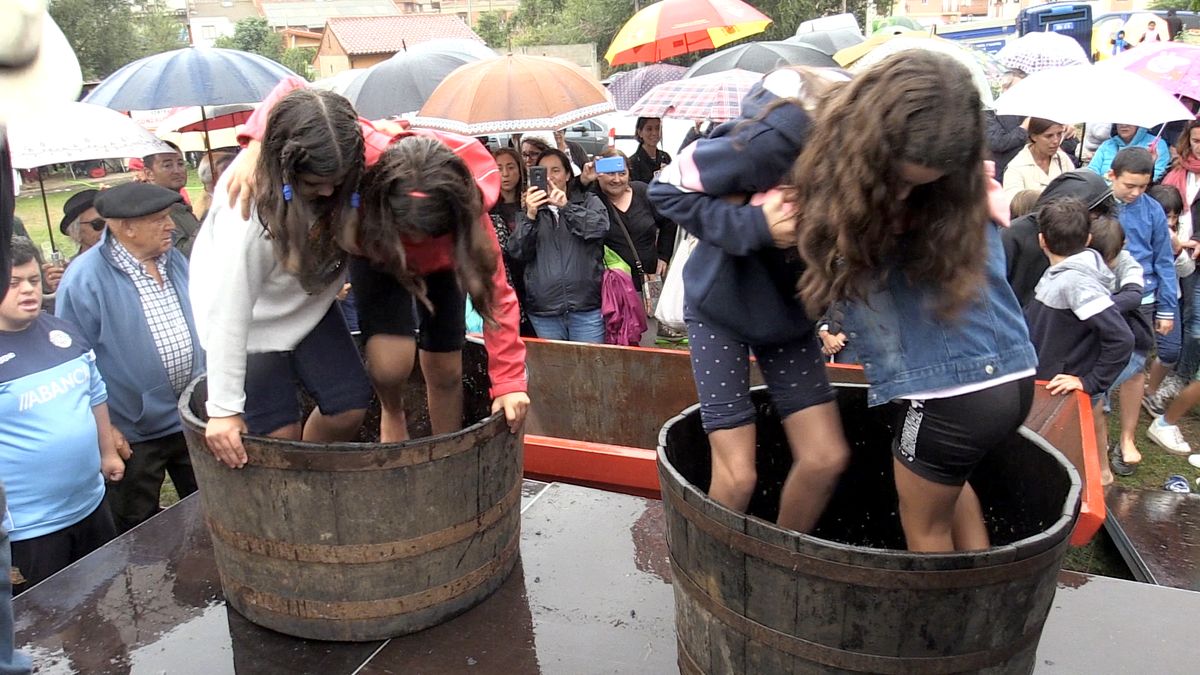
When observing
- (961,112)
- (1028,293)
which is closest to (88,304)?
(961,112)

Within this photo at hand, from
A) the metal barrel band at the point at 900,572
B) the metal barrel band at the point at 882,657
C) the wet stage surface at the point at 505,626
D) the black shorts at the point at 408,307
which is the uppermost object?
the black shorts at the point at 408,307

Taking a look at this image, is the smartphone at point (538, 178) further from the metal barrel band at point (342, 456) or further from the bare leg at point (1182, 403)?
the bare leg at point (1182, 403)

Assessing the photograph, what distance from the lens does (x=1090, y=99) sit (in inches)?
229

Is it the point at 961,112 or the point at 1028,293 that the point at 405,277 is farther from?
the point at 1028,293

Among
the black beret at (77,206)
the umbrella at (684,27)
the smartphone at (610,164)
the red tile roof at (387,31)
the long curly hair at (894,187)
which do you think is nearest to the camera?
the long curly hair at (894,187)

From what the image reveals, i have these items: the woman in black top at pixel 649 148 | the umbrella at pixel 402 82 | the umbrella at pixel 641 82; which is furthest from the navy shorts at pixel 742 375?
the umbrella at pixel 641 82

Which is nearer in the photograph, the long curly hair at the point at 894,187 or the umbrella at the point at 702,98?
the long curly hair at the point at 894,187

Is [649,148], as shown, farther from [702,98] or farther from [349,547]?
[349,547]

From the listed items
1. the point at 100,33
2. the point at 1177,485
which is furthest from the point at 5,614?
the point at 100,33

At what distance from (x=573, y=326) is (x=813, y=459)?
10.3 feet

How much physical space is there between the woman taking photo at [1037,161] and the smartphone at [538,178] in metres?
3.07

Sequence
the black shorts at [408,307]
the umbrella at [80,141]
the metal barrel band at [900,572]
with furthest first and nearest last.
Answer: the umbrella at [80,141] < the black shorts at [408,307] < the metal barrel band at [900,572]

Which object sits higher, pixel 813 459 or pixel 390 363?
pixel 390 363

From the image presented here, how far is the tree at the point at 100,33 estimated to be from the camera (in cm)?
3428
